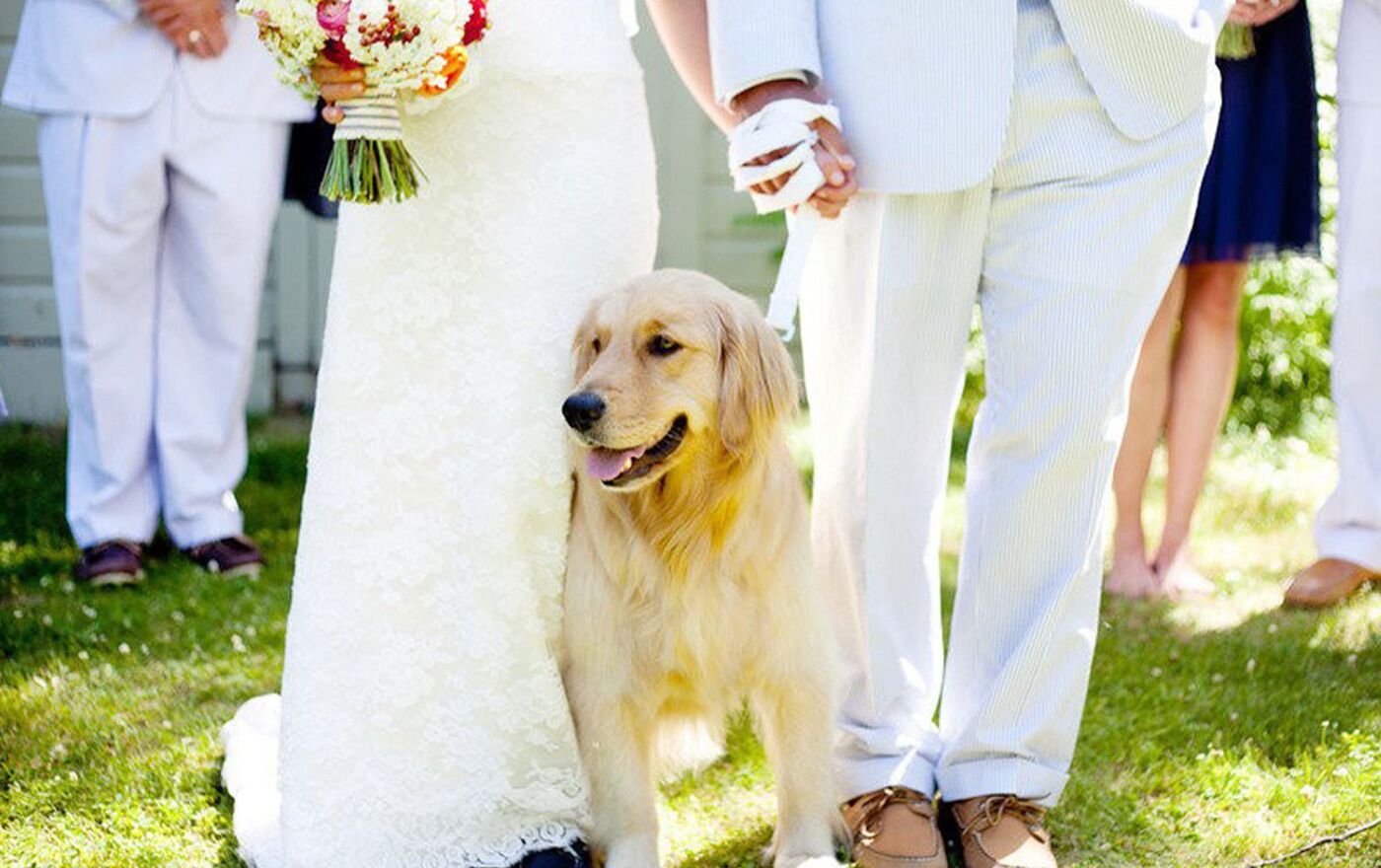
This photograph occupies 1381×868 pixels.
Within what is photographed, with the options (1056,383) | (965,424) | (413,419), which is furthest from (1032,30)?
(965,424)

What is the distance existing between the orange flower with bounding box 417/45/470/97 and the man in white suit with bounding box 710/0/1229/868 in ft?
1.40

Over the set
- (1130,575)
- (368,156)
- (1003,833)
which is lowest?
(1130,575)

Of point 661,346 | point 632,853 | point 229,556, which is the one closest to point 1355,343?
point 661,346

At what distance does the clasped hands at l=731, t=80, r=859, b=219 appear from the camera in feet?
9.34

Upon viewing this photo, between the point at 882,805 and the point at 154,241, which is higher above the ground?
the point at 882,805

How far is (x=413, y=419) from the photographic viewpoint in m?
3.09

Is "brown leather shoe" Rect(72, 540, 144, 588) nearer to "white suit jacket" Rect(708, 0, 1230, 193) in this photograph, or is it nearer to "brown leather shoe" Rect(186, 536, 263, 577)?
"brown leather shoe" Rect(186, 536, 263, 577)

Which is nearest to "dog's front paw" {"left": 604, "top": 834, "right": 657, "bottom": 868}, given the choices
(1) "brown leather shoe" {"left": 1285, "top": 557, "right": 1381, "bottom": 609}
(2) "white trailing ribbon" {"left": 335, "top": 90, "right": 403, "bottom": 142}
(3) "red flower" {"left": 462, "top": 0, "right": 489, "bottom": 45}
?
(2) "white trailing ribbon" {"left": 335, "top": 90, "right": 403, "bottom": 142}

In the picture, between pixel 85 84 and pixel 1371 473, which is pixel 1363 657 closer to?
pixel 1371 473

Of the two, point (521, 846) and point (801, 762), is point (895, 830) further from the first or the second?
point (521, 846)

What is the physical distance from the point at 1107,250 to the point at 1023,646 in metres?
0.69

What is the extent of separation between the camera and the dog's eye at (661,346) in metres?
2.91

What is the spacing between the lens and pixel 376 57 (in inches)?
108

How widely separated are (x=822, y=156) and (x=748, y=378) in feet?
1.26
